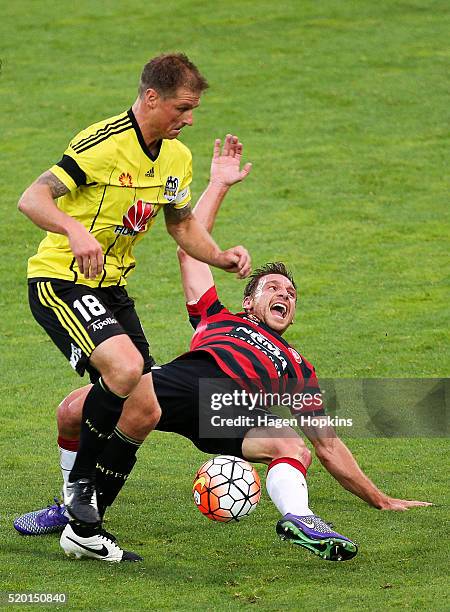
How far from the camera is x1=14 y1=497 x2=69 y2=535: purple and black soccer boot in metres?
6.54

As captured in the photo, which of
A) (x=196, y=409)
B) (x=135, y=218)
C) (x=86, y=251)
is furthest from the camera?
(x=196, y=409)

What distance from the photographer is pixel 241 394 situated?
272 inches

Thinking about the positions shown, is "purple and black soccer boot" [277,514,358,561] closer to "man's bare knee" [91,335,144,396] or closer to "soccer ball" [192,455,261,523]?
Answer: "soccer ball" [192,455,261,523]

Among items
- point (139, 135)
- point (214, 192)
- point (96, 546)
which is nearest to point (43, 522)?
point (96, 546)

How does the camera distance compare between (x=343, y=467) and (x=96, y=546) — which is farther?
(x=343, y=467)

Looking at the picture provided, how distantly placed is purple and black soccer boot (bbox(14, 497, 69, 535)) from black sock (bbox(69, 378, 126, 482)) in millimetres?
588

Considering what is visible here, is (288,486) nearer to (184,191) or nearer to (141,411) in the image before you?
(141,411)

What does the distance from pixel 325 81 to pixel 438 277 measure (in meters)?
6.16

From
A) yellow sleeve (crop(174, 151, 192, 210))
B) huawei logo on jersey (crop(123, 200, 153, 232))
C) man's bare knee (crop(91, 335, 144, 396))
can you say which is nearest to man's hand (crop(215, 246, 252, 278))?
yellow sleeve (crop(174, 151, 192, 210))

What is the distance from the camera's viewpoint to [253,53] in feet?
62.2

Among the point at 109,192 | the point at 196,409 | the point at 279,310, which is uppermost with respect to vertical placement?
the point at 109,192

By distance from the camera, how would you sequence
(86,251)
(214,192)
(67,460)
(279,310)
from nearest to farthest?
(86,251) < (67,460) < (279,310) < (214,192)

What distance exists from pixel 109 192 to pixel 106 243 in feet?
0.93

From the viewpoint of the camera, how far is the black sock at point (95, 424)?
233 inches
